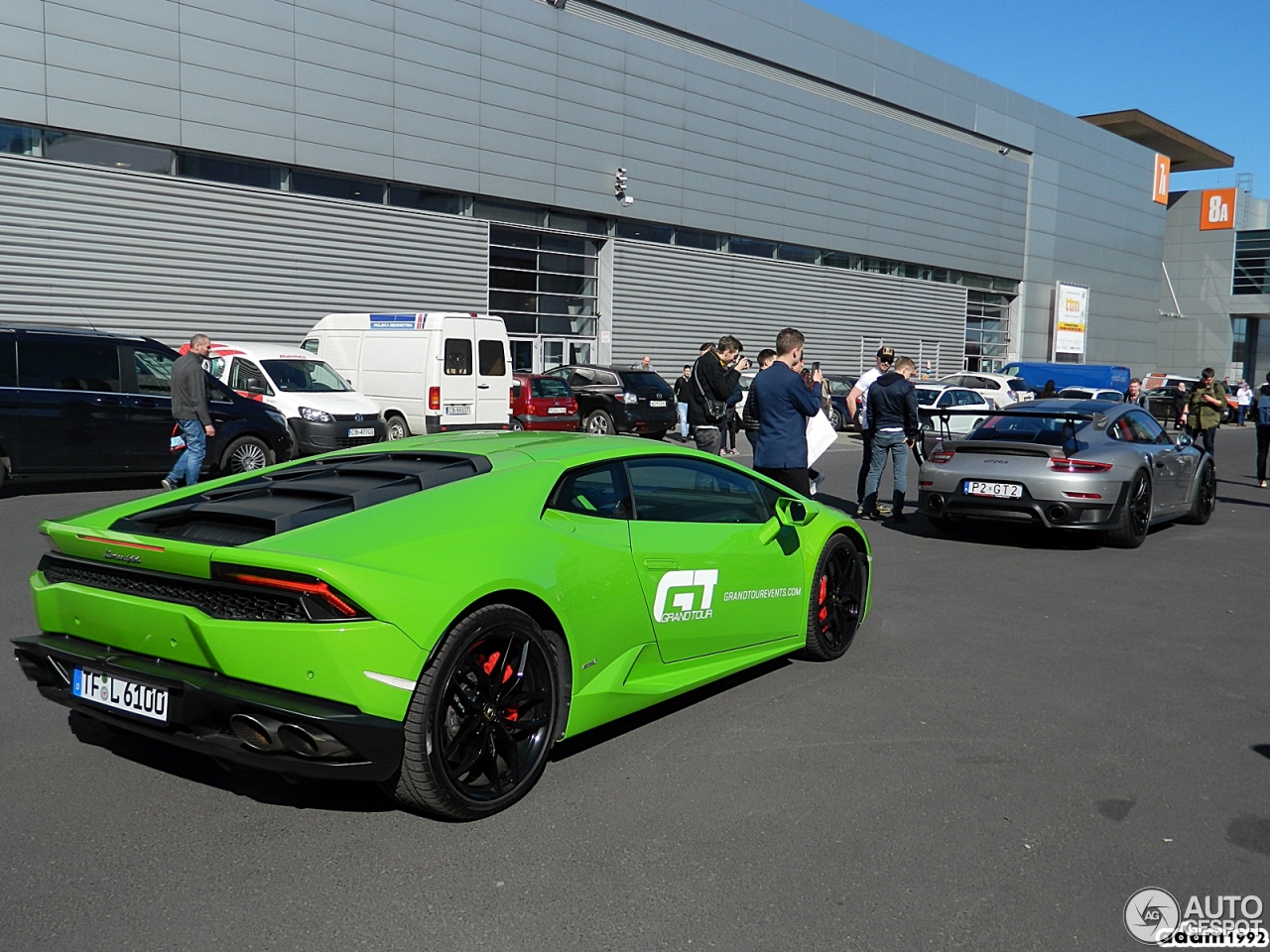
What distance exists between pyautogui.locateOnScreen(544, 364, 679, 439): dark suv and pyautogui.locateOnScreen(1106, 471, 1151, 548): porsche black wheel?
45.6 ft

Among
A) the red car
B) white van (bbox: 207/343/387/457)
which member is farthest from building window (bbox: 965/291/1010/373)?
white van (bbox: 207/343/387/457)

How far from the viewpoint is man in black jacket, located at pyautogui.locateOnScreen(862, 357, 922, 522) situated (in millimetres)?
11211

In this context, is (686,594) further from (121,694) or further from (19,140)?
(19,140)

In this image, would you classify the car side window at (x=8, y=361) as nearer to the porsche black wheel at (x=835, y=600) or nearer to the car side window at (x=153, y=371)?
the car side window at (x=153, y=371)

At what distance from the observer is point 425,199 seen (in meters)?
26.8

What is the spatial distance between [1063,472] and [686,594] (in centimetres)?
610

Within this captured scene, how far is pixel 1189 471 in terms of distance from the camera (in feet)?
37.6

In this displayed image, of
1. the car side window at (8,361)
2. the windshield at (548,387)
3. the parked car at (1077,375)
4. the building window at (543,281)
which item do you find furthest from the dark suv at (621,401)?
the parked car at (1077,375)

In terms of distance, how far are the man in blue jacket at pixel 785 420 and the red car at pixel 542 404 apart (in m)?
13.6

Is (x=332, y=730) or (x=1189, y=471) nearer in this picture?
(x=332, y=730)

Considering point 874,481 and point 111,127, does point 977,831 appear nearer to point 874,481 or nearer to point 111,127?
point 874,481

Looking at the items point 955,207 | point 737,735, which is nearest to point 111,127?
point 737,735

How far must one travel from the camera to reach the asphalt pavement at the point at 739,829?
3.15 m

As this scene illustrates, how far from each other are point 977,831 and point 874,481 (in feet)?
27.2
